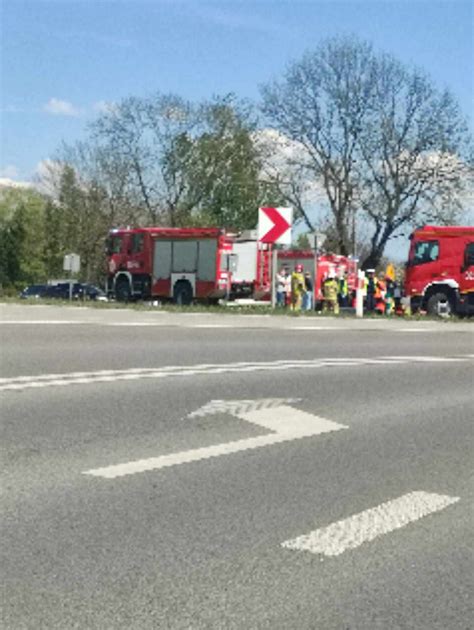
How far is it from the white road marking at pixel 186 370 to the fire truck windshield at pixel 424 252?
727 inches

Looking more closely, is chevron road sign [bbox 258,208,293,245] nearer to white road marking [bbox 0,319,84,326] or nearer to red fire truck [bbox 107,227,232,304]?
white road marking [bbox 0,319,84,326]

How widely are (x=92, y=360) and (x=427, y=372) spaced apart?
166 inches

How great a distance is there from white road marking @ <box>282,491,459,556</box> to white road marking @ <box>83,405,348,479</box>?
155cm

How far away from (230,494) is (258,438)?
2074mm

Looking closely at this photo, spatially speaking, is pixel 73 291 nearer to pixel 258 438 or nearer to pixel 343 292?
pixel 343 292

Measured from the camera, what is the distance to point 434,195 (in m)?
59.1

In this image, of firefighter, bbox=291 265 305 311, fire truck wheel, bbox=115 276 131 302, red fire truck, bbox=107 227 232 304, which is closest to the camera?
firefighter, bbox=291 265 305 311

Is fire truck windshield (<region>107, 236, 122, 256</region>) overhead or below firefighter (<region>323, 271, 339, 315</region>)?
overhead

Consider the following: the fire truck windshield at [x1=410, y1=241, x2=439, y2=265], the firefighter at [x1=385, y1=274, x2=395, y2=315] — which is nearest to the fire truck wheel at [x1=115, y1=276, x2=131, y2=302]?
the firefighter at [x1=385, y1=274, x2=395, y2=315]

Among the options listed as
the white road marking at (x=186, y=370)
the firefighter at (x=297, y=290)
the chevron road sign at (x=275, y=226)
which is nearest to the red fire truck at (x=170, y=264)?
the firefighter at (x=297, y=290)

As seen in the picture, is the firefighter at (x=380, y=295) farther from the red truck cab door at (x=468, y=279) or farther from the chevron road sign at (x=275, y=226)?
the chevron road sign at (x=275, y=226)

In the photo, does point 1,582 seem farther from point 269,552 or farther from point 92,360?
point 92,360

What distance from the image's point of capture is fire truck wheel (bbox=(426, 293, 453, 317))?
34.8 meters

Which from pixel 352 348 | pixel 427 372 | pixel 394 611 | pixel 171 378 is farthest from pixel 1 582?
pixel 352 348
